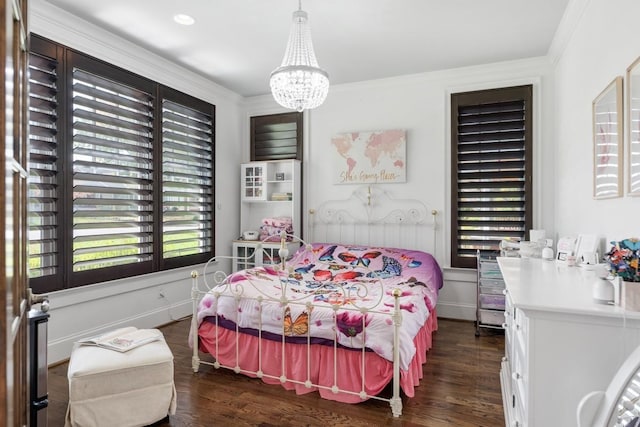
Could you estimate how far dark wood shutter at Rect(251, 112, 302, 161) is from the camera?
192 inches

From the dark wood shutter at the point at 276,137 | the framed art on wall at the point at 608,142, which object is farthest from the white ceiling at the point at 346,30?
the framed art on wall at the point at 608,142

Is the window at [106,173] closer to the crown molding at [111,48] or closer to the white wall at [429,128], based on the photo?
the crown molding at [111,48]

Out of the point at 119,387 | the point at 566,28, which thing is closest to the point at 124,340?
the point at 119,387

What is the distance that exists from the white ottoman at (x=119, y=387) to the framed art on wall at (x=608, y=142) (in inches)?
105

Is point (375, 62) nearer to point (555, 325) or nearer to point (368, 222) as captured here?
point (368, 222)

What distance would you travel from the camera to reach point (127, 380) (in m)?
2.05

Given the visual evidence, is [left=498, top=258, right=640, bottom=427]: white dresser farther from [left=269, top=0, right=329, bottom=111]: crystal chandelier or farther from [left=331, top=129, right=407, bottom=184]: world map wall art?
[left=331, top=129, right=407, bottom=184]: world map wall art

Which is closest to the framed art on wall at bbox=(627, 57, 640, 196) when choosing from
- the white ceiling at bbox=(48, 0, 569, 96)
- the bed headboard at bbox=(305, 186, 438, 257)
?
the white ceiling at bbox=(48, 0, 569, 96)

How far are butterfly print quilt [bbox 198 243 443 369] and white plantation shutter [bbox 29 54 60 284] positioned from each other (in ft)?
4.19

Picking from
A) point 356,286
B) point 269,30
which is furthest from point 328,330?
point 269,30

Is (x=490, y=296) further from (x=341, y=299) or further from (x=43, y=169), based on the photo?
(x=43, y=169)

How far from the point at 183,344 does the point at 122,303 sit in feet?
2.38

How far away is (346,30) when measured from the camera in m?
3.21

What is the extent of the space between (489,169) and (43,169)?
407cm
